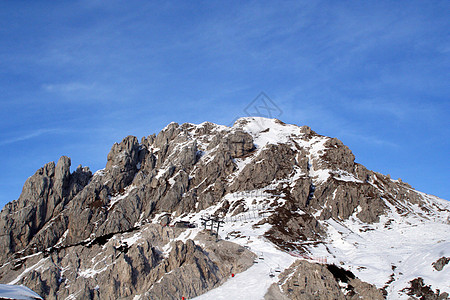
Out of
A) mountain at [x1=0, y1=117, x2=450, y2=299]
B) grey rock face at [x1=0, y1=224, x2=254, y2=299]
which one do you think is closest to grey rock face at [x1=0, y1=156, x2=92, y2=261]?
mountain at [x1=0, y1=117, x2=450, y2=299]

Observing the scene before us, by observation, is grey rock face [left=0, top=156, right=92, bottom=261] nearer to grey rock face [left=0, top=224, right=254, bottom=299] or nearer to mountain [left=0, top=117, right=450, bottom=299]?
mountain [left=0, top=117, right=450, bottom=299]

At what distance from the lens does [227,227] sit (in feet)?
375

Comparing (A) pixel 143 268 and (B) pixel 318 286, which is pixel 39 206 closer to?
(A) pixel 143 268

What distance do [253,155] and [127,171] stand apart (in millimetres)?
60227

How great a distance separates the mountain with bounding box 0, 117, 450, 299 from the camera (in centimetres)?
6322

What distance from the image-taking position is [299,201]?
448 feet

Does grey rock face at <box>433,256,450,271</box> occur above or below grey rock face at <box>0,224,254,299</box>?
below

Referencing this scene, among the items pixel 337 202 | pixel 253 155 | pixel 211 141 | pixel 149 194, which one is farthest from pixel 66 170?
pixel 337 202

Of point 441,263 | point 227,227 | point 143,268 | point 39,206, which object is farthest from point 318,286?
point 39,206

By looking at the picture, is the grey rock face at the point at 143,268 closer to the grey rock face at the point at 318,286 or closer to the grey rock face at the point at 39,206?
the grey rock face at the point at 318,286

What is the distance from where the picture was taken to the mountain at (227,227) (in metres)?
63.2

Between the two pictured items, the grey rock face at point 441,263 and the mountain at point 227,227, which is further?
the mountain at point 227,227

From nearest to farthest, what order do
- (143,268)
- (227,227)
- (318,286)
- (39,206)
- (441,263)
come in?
1. (318,286)
2. (441,263)
3. (143,268)
4. (227,227)
5. (39,206)

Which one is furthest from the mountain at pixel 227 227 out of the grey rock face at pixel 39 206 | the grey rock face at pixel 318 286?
the grey rock face at pixel 39 206
